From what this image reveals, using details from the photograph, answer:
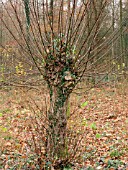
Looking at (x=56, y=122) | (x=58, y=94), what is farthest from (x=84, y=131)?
(x=58, y=94)

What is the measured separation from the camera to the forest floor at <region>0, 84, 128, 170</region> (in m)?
4.20

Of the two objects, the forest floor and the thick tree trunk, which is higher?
the thick tree trunk

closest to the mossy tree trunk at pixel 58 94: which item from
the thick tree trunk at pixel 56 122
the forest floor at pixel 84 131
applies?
the thick tree trunk at pixel 56 122

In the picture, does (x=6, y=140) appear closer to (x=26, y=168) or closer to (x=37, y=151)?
(x=26, y=168)

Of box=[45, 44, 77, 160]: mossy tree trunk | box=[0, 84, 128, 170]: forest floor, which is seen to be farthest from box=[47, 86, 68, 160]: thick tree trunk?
box=[0, 84, 128, 170]: forest floor

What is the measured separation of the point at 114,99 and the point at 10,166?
742 cm

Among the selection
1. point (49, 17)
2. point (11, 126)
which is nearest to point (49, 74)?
point (49, 17)

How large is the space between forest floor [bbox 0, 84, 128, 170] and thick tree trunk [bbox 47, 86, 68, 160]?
16 cm

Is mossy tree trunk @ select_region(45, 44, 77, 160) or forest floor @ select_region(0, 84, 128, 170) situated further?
forest floor @ select_region(0, 84, 128, 170)

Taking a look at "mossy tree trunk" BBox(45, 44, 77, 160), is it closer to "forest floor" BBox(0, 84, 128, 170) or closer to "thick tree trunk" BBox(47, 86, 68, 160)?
"thick tree trunk" BBox(47, 86, 68, 160)

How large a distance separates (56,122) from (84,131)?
1029 mm

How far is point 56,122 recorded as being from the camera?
12.0 feet

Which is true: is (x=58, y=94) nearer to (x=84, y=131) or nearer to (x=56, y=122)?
(x=56, y=122)

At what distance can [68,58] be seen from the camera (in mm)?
3586
